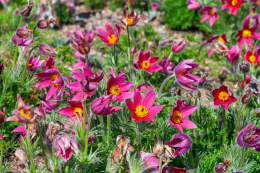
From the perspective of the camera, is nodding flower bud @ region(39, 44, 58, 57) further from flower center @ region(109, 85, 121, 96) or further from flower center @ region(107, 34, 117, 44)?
flower center @ region(107, 34, 117, 44)

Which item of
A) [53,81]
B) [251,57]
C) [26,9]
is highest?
[26,9]

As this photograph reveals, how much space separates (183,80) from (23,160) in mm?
963

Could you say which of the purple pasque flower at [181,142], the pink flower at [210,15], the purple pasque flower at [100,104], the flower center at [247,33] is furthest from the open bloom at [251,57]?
the purple pasque flower at [100,104]

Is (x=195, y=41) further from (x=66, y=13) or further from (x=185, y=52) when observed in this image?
(x=66, y=13)

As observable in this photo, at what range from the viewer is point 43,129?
1.81 metres

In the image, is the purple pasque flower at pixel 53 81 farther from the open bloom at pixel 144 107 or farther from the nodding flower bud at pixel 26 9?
the nodding flower bud at pixel 26 9

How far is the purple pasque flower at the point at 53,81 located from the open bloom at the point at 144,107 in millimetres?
406

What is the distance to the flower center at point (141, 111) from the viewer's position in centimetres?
172

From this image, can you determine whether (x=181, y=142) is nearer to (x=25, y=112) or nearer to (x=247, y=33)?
(x=25, y=112)

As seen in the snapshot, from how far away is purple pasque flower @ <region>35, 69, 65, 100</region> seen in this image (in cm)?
181

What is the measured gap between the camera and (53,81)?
1812 millimetres

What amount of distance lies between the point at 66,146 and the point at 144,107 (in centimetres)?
47

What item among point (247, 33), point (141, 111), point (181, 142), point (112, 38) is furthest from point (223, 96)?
point (247, 33)

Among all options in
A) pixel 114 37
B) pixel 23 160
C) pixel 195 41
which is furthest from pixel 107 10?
pixel 23 160
